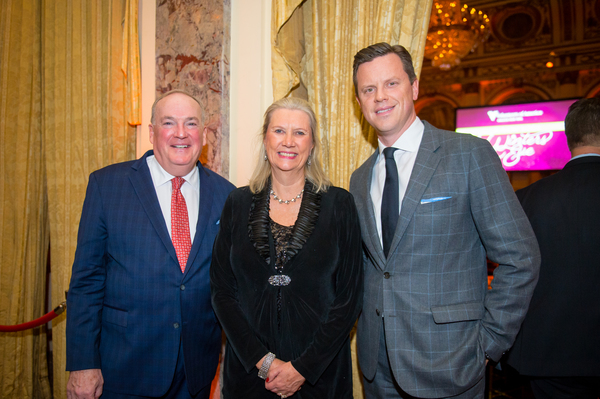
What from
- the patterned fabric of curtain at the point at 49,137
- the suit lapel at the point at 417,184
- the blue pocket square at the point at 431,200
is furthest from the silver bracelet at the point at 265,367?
the patterned fabric of curtain at the point at 49,137

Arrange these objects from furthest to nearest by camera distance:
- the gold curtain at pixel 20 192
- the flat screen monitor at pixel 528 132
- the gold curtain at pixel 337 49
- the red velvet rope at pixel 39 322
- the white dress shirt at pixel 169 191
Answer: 1. the flat screen monitor at pixel 528 132
2. the gold curtain at pixel 20 192
3. the red velvet rope at pixel 39 322
4. the gold curtain at pixel 337 49
5. the white dress shirt at pixel 169 191

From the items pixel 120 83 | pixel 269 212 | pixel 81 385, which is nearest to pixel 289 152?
pixel 269 212

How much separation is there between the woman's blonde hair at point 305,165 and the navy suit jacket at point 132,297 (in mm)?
409

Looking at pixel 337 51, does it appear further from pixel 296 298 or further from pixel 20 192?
pixel 20 192

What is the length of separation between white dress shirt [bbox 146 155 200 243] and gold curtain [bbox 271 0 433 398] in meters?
0.85

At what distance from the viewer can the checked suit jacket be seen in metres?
1.52

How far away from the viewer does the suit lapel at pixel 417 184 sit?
160 centimetres

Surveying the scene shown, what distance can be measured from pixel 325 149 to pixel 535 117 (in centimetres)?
813

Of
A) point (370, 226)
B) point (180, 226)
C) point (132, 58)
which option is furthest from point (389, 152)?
point (132, 58)

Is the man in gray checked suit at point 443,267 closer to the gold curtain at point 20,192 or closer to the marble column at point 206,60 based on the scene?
the marble column at point 206,60

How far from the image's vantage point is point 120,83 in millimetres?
3219

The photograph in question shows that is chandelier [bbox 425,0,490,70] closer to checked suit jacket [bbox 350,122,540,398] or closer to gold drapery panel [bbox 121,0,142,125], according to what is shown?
gold drapery panel [bbox 121,0,142,125]

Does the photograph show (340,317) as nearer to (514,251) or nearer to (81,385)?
(514,251)

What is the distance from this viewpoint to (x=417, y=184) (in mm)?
1615
